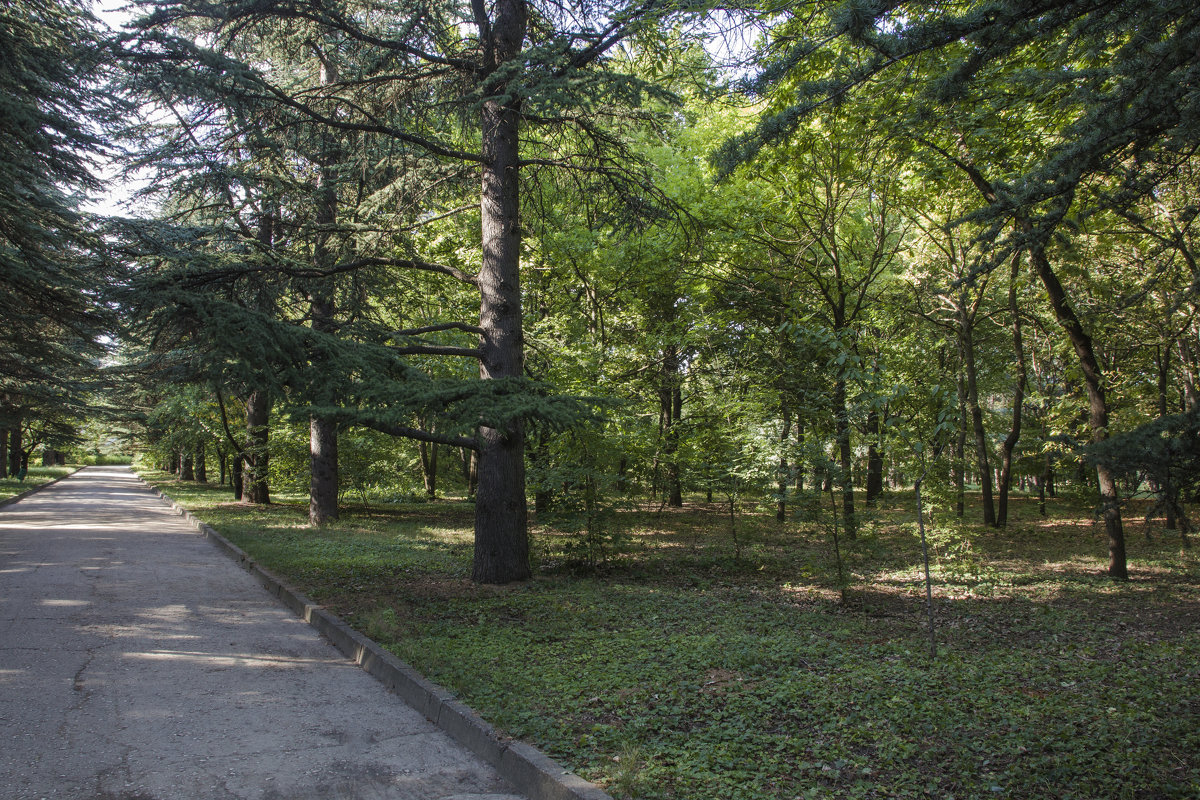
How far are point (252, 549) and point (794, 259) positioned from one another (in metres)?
11.9

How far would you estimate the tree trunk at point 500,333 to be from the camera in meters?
8.98

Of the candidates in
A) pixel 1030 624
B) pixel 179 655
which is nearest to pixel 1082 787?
pixel 1030 624

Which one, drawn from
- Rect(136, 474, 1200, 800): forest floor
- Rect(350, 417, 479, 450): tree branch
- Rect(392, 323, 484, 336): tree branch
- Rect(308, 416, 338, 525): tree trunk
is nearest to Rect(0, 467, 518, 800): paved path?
Rect(136, 474, 1200, 800): forest floor

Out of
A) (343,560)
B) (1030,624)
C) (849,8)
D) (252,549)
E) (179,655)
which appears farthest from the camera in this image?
(252,549)

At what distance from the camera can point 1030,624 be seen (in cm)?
741

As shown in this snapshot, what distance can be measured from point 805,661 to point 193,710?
463cm

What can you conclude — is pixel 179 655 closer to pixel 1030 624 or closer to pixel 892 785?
pixel 892 785

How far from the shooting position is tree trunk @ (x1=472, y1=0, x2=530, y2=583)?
8984mm

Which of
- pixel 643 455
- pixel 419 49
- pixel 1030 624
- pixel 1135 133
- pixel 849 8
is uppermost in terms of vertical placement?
pixel 419 49

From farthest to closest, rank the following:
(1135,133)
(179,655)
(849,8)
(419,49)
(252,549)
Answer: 1. (252,549)
2. (419,49)
3. (179,655)
4. (1135,133)
5. (849,8)

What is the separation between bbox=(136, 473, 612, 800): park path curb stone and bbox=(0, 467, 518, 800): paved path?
3.4 inches

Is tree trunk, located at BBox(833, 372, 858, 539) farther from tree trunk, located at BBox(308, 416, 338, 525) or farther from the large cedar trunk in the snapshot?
tree trunk, located at BBox(308, 416, 338, 525)

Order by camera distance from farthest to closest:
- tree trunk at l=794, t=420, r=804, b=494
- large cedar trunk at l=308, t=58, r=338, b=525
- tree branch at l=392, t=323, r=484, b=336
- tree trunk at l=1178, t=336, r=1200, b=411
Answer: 1. tree trunk at l=1178, t=336, r=1200, b=411
2. large cedar trunk at l=308, t=58, r=338, b=525
3. tree branch at l=392, t=323, r=484, b=336
4. tree trunk at l=794, t=420, r=804, b=494

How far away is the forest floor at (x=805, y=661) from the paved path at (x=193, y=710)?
1.71 feet
